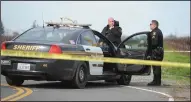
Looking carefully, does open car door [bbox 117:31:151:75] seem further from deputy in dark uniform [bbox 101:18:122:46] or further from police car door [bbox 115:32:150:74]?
deputy in dark uniform [bbox 101:18:122:46]

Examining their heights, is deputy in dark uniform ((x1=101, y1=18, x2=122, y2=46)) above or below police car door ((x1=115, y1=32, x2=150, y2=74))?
above

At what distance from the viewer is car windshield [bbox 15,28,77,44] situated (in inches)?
464

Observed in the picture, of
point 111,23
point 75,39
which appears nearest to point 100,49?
point 75,39

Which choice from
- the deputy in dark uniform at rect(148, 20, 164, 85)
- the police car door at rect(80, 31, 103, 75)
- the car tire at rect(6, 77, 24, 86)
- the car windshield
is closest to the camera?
the car windshield

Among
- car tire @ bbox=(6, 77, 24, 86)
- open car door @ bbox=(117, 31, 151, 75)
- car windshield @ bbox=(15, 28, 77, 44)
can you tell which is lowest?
car tire @ bbox=(6, 77, 24, 86)

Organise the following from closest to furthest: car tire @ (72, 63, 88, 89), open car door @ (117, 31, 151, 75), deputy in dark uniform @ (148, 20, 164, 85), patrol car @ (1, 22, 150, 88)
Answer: patrol car @ (1, 22, 150, 88) < car tire @ (72, 63, 88, 89) < open car door @ (117, 31, 151, 75) < deputy in dark uniform @ (148, 20, 164, 85)

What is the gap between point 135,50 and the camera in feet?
Result: 45.1

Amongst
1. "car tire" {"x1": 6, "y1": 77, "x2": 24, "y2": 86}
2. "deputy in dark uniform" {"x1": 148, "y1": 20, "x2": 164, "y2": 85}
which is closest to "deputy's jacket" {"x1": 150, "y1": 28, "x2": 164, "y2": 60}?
"deputy in dark uniform" {"x1": 148, "y1": 20, "x2": 164, "y2": 85}

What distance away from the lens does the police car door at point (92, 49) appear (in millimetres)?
12211

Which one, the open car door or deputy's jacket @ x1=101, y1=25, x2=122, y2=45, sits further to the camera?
deputy's jacket @ x1=101, y1=25, x2=122, y2=45

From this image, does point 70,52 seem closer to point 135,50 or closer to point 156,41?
point 135,50

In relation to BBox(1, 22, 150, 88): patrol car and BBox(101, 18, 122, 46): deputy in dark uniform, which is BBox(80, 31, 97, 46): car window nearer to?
BBox(1, 22, 150, 88): patrol car

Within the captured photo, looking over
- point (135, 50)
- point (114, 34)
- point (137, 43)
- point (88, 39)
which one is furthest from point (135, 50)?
point (88, 39)

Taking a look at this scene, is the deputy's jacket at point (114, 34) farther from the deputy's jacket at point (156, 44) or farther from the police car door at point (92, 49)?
the police car door at point (92, 49)
